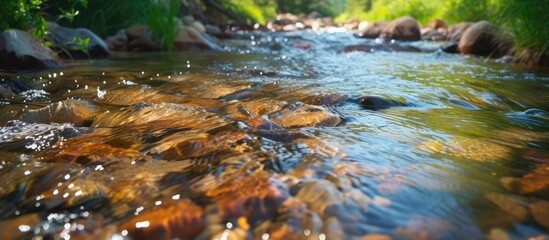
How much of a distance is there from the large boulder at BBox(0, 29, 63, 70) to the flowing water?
1.39 metres

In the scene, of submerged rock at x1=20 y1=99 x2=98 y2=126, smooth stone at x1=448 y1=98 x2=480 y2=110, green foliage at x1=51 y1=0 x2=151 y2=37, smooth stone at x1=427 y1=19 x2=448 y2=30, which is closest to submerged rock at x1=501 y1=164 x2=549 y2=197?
smooth stone at x1=448 y1=98 x2=480 y2=110

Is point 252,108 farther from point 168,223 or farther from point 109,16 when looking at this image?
point 109,16

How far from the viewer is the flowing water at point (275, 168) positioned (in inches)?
42.5

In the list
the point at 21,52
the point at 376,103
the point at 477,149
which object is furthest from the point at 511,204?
the point at 21,52

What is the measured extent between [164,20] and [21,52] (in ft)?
9.71

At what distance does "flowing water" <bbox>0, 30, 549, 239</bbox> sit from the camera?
3.54ft

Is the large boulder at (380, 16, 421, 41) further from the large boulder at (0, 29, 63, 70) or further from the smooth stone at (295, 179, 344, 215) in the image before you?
the smooth stone at (295, 179, 344, 215)

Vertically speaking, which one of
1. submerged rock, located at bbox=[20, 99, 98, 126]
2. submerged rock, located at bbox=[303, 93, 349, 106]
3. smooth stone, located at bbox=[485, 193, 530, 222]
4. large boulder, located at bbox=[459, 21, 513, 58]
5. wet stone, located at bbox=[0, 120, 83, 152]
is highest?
smooth stone, located at bbox=[485, 193, 530, 222]

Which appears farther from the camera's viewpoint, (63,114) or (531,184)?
(63,114)

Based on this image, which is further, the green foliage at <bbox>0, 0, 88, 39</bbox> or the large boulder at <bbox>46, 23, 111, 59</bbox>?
the large boulder at <bbox>46, 23, 111, 59</bbox>

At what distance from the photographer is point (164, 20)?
6754 mm

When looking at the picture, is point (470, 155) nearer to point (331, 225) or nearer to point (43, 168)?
point (331, 225)

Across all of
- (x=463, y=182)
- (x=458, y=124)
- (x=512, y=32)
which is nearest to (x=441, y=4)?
(x=512, y=32)

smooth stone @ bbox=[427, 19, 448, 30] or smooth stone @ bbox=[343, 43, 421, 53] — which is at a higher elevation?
smooth stone @ bbox=[343, 43, 421, 53]
